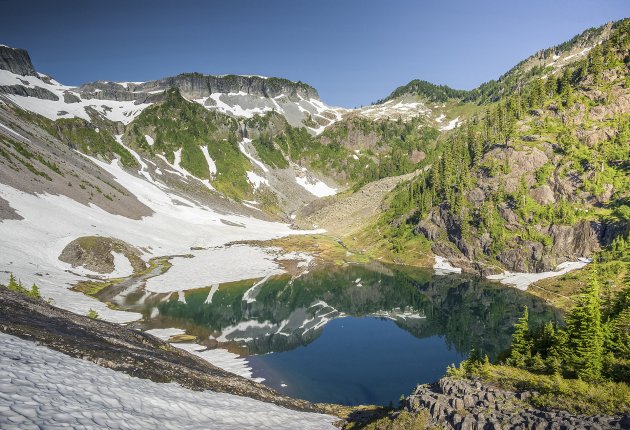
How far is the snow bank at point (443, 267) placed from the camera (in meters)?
114

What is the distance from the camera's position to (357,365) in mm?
54219

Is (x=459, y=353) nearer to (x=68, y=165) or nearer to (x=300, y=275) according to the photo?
(x=300, y=275)

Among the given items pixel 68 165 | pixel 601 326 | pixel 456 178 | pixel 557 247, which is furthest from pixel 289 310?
pixel 68 165

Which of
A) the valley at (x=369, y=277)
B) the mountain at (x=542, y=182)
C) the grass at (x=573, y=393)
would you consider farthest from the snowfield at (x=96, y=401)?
the mountain at (x=542, y=182)

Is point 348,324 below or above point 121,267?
below

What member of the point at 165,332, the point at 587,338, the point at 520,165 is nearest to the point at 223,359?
the point at 165,332

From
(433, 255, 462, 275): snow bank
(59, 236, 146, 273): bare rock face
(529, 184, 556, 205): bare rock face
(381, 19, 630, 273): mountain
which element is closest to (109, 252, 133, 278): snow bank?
(59, 236, 146, 273): bare rock face

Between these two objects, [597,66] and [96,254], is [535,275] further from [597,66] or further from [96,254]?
[96,254]

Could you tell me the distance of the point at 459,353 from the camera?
58.2 metres

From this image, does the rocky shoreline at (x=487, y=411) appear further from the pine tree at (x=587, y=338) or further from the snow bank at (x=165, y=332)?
the snow bank at (x=165, y=332)

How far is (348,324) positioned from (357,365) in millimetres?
20225

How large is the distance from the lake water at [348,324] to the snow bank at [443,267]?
6.84m

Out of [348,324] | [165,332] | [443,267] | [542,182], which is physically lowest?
[165,332]

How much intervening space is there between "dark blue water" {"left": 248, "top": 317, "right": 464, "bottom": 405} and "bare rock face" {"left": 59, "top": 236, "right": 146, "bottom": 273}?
185 feet
